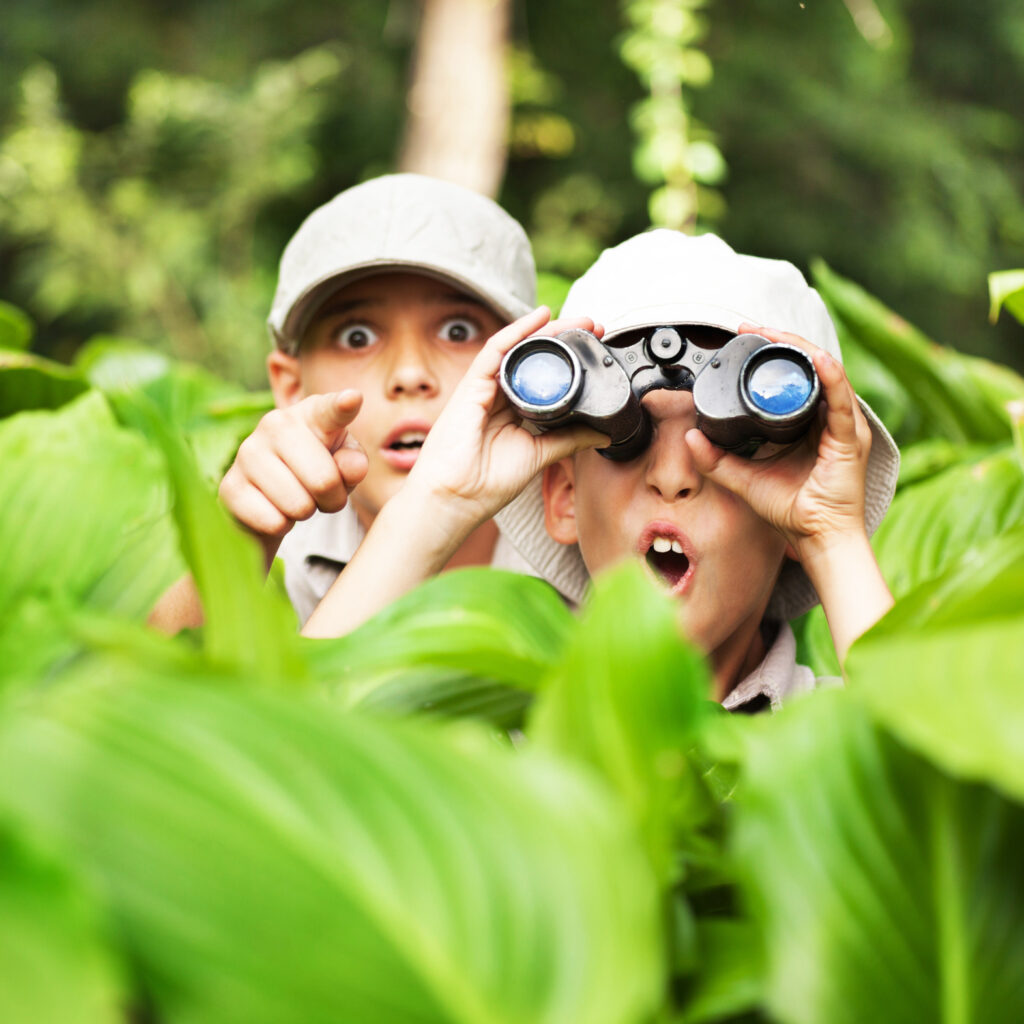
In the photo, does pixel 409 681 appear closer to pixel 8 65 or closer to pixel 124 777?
pixel 124 777

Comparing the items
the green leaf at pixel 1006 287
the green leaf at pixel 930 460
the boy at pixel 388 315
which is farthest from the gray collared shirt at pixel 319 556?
the green leaf at pixel 1006 287

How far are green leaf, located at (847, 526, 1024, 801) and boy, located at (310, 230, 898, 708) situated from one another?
356 millimetres

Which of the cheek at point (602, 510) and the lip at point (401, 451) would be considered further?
the lip at point (401, 451)

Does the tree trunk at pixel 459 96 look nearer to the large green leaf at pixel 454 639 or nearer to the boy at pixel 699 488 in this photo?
the boy at pixel 699 488

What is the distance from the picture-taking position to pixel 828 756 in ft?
1.77

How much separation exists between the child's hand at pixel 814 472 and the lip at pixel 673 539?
67 millimetres

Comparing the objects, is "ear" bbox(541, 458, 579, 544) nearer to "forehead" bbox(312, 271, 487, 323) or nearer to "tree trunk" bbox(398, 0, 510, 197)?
"forehead" bbox(312, 271, 487, 323)

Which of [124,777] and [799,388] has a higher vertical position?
[799,388]

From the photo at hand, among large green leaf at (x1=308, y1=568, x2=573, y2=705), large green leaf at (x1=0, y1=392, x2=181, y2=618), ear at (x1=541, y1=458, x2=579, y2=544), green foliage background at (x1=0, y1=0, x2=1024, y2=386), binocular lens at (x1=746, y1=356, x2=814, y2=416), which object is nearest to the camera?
large green leaf at (x1=308, y1=568, x2=573, y2=705)

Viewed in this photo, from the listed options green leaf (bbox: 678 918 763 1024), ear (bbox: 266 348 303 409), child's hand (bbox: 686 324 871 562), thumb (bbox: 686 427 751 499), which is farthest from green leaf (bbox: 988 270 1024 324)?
ear (bbox: 266 348 303 409)

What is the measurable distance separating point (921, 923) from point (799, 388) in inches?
22.3

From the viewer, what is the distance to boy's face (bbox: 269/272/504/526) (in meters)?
1.53

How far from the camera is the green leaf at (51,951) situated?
1.31 feet

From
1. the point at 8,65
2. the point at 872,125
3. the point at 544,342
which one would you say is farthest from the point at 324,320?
the point at 8,65
